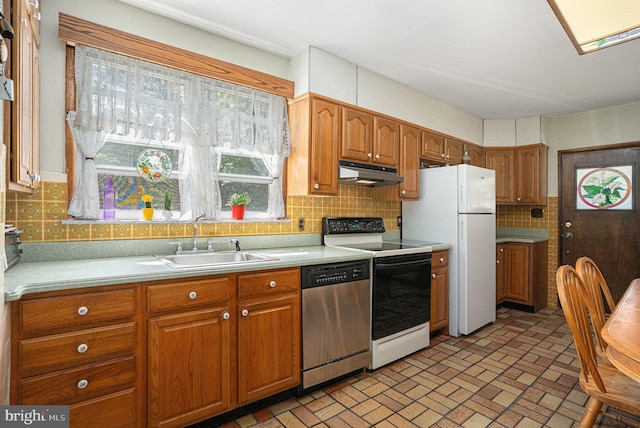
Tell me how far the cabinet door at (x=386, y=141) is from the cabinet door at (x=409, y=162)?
8 cm

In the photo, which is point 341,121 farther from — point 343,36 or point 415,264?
point 415,264

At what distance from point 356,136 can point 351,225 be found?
2.71ft

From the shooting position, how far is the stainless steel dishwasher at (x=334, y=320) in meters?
2.17

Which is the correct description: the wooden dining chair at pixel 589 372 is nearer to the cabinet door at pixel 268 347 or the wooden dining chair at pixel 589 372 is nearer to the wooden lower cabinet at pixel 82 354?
the cabinet door at pixel 268 347

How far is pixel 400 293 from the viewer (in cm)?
271

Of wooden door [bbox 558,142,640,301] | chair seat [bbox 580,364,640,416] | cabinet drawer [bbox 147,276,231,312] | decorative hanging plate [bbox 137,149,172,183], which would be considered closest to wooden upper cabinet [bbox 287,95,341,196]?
decorative hanging plate [bbox 137,149,172,183]

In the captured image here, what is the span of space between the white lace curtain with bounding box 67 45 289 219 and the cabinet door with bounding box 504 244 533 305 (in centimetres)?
304

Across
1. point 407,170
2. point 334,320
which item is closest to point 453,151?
point 407,170

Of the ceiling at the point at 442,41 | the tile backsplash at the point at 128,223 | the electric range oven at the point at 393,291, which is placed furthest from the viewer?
the electric range oven at the point at 393,291

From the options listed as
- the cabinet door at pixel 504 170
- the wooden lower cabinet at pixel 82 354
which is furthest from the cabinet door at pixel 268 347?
the cabinet door at pixel 504 170

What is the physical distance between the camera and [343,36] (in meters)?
2.46

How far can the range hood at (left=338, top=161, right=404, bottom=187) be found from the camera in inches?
109

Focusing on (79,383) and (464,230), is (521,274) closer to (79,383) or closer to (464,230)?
(464,230)

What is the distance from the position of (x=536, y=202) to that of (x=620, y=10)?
2.70 m
